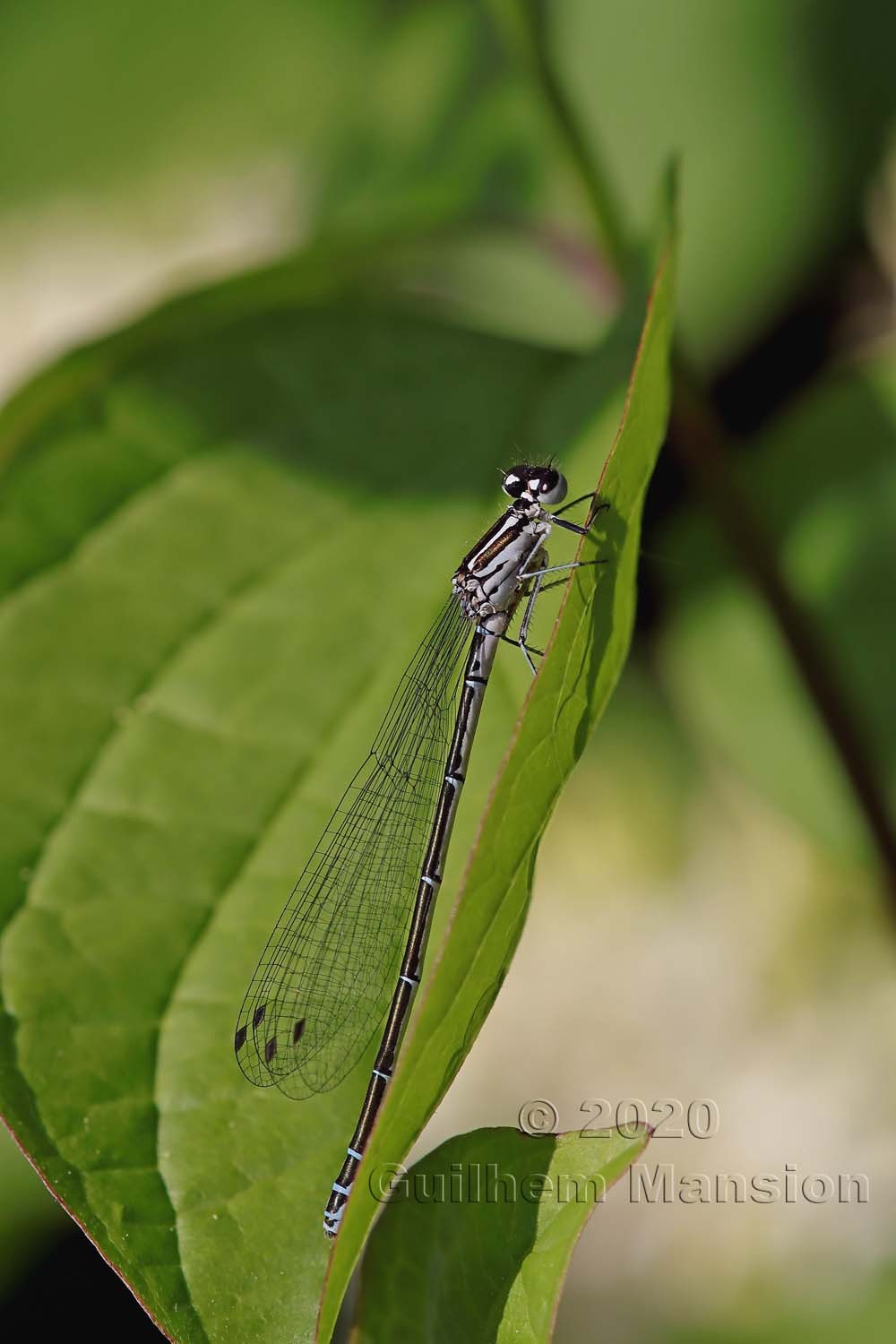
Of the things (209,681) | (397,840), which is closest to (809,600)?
(397,840)

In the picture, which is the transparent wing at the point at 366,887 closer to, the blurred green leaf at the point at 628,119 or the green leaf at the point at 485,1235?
the green leaf at the point at 485,1235

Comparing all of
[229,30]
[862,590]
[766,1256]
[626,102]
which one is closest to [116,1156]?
[862,590]

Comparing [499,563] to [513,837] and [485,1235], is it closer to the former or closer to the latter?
[513,837]

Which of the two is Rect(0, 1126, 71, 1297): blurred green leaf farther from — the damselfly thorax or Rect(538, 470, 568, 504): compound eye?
Rect(538, 470, 568, 504): compound eye

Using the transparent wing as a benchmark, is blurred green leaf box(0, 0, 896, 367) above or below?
above

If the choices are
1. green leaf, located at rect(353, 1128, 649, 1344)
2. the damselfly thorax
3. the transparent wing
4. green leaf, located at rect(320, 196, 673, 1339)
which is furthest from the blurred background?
green leaf, located at rect(353, 1128, 649, 1344)

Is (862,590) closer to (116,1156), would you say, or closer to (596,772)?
(596,772)

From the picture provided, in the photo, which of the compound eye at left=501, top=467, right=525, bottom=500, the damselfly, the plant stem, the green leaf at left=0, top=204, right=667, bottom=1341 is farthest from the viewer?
the plant stem
